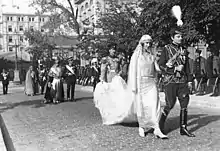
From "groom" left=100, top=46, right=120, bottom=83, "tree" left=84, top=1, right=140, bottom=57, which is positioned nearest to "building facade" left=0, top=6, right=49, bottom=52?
"tree" left=84, top=1, right=140, bottom=57

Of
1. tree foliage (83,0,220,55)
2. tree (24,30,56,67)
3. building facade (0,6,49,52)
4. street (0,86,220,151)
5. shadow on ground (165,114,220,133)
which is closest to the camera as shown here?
street (0,86,220,151)

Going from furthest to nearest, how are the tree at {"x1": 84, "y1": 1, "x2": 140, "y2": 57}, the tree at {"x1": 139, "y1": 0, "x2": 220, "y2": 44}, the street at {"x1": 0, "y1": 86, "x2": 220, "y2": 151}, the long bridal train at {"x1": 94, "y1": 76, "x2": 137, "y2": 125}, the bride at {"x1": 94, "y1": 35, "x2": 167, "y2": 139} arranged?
the tree at {"x1": 84, "y1": 1, "x2": 140, "y2": 57} → the tree at {"x1": 139, "y1": 0, "x2": 220, "y2": 44} → the long bridal train at {"x1": 94, "y1": 76, "x2": 137, "y2": 125} → the bride at {"x1": 94, "y1": 35, "x2": 167, "y2": 139} → the street at {"x1": 0, "y1": 86, "x2": 220, "y2": 151}

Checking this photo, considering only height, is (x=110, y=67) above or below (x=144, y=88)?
above

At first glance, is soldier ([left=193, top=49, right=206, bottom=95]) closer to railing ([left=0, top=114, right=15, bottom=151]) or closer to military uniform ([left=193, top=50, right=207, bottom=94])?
military uniform ([left=193, top=50, right=207, bottom=94])

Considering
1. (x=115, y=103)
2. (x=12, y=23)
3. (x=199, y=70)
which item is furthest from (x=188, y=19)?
(x=12, y=23)

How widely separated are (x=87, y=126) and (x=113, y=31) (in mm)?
17814

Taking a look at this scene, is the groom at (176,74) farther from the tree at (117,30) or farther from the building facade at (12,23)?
the building facade at (12,23)

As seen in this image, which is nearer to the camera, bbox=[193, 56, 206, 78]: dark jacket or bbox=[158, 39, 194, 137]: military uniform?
bbox=[158, 39, 194, 137]: military uniform

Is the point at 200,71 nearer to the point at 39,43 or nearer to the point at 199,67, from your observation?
the point at 199,67

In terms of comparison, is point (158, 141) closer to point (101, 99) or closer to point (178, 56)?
point (178, 56)

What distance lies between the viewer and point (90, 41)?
28.7 metres

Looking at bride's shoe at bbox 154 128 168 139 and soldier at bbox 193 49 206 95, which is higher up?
soldier at bbox 193 49 206 95

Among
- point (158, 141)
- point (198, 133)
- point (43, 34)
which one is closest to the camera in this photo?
point (158, 141)

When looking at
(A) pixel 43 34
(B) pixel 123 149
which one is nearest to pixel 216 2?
(B) pixel 123 149
